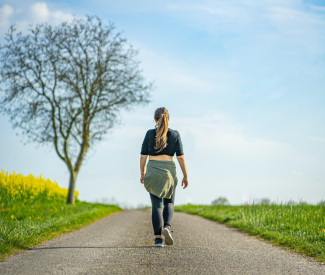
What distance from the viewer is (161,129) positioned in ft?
17.9

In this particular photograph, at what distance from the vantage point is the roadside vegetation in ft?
18.8

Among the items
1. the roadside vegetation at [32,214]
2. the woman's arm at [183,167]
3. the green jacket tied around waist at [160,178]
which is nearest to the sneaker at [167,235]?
the green jacket tied around waist at [160,178]

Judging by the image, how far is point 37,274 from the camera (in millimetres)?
3717

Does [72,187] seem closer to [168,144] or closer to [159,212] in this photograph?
[159,212]

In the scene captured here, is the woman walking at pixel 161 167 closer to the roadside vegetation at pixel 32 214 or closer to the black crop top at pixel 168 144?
the black crop top at pixel 168 144

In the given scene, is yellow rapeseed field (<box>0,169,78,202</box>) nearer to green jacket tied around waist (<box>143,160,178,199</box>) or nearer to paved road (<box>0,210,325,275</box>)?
paved road (<box>0,210,325,275</box>)

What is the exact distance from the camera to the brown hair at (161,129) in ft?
17.8

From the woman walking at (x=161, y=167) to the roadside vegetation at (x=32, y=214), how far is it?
→ 2365 mm

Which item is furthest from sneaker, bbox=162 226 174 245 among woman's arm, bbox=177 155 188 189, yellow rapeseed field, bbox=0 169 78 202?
yellow rapeseed field, bbox=0 169 78 202

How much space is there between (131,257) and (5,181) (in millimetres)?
12634

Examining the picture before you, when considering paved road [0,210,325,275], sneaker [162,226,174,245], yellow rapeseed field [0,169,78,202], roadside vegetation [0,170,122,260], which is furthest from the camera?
yellow rapeseed field [0,169,78,202]

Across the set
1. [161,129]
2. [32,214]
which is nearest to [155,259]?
[161,129]

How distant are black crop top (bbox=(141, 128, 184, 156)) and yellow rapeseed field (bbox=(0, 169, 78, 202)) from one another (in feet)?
33.6

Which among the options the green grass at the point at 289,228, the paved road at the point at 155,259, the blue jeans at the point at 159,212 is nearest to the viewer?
the paved road at the point at 155,259
